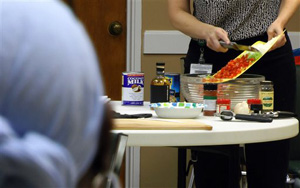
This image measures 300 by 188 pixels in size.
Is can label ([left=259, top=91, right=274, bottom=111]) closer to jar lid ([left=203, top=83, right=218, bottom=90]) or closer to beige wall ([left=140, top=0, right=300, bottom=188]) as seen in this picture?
jar lid ([left=203, top=83, right=218, bottom=90])

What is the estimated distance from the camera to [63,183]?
314 mm

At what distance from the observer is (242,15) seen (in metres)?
2.10

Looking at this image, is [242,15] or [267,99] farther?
[242,15]

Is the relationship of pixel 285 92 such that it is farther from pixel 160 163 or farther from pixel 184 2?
pixel 160 163

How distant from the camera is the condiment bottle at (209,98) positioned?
1.95m

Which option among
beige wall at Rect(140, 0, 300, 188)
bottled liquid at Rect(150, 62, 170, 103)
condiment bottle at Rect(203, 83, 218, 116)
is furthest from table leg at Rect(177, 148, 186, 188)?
beige wall at Rect(140, 0, 300, 188)

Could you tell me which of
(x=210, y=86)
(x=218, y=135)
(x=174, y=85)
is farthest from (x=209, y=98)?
(x=218, y=135)

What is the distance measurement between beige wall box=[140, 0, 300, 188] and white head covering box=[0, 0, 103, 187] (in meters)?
3.57

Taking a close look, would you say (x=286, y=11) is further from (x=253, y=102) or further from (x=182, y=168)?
(x=182, y=168)

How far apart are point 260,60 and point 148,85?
1.81 m

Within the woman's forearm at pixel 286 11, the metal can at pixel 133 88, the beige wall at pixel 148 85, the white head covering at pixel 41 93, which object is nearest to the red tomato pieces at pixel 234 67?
the woman's forearm at pixel 286 11

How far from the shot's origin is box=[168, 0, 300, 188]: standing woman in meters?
2.06

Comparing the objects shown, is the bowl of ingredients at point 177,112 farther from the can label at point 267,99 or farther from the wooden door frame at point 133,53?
the wooden door frame at point 133,53

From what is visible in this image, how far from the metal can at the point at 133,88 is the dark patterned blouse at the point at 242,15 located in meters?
0.33
